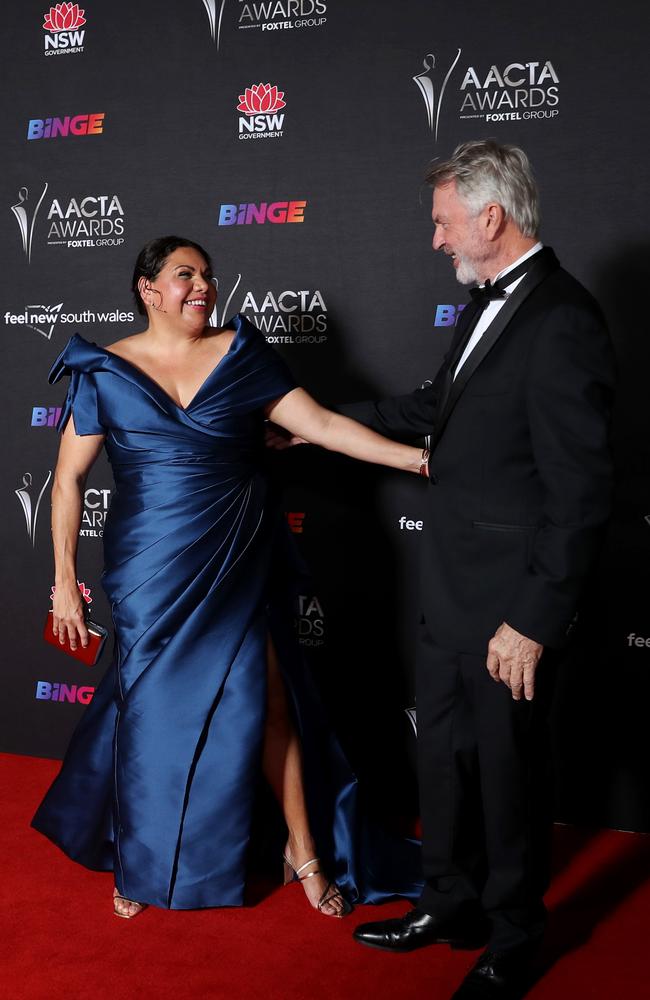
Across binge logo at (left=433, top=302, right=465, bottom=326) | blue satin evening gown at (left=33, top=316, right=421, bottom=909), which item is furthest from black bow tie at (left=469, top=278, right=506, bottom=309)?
binge logo at (left=433, top=302, right=465, bottom=326)

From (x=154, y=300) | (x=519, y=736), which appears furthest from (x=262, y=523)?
(x=519, y=736)

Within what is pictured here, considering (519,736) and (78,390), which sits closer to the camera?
(519,736)

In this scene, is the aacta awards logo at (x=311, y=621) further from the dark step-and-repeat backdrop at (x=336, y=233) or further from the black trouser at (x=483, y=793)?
the black trouser at (x=483, y=793)

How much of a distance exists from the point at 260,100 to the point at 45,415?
1.40 m

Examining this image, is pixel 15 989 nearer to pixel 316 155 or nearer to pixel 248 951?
pixel 248 951

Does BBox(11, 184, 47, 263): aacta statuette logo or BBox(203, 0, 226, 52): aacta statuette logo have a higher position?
BBox(203, 0, 226, 52): aacta statuette logo

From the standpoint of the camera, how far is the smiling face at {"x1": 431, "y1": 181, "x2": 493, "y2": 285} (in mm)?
2158

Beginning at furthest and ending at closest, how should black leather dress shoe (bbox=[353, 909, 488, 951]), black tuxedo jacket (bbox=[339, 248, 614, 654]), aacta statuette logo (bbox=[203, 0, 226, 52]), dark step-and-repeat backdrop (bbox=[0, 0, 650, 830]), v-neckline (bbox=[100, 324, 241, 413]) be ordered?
aacta statuette logo (bbox=[203, 0, 226, 52]), dark step-and-repeat backdrop (bbox=[0, 0, 650, 830]), v-neckline (bbox=[100, 324, 241, 413]), black leather dress shoe (bbox=[353, 909, 488, 951]), black tuxedo jacket (bbox=[339, 248, 614, 654])

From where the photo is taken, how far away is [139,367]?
2.64m

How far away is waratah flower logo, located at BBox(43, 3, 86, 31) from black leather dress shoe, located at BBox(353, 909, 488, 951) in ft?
10.5

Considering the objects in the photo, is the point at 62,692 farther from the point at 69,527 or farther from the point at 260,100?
the point at 260,100

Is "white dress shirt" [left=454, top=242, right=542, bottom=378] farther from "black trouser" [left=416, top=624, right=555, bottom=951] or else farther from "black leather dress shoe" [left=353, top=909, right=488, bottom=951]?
"black leather dress shoe" [left=353, top=909, right=488, bottom=951]

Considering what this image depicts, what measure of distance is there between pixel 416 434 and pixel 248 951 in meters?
1.43

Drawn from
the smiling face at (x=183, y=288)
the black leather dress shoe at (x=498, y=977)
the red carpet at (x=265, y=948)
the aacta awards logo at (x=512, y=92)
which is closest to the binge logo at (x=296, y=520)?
the smiling face at (x=183, y=288)
